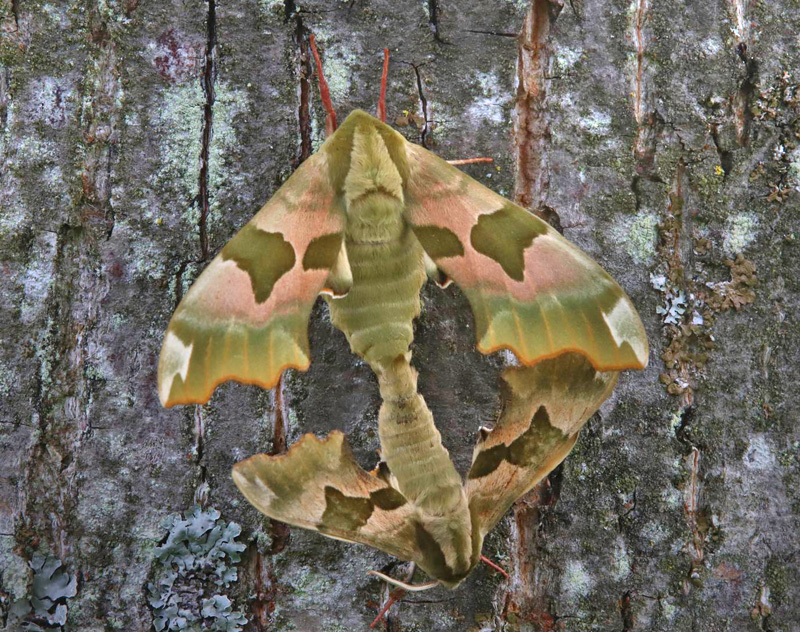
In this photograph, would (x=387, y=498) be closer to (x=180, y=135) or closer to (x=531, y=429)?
(x=531, y=429)

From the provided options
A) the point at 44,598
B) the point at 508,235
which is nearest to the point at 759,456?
the point at 508,235

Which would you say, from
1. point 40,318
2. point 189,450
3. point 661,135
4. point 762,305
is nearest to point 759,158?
point 661,135

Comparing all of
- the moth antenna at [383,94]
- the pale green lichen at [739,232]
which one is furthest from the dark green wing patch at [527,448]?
the moth antenna at [383,94]

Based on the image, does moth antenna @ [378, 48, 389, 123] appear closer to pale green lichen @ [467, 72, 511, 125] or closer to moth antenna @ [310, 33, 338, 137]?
moth antenna @ [310, 33, 338, 137]

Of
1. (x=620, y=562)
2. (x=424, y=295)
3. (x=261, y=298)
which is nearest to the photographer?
(x=261, y=298)

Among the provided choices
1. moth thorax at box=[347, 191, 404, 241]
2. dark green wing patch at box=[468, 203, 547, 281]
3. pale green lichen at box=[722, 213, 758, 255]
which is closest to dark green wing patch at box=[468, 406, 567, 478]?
dark green wing patch at box=[468, 203, 547, 281]
